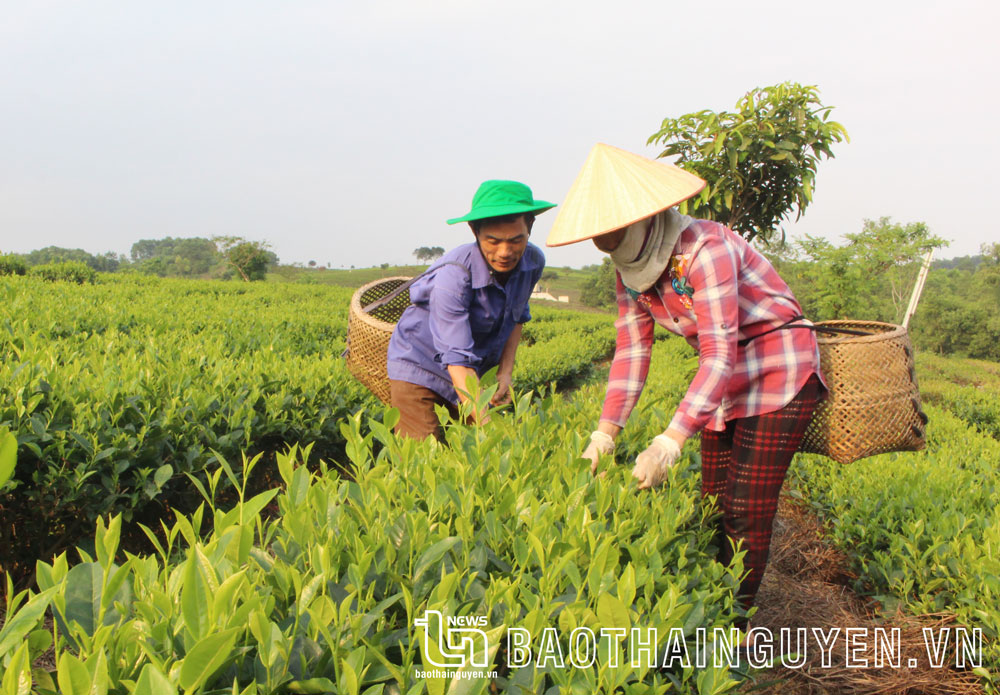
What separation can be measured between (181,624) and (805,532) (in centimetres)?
436

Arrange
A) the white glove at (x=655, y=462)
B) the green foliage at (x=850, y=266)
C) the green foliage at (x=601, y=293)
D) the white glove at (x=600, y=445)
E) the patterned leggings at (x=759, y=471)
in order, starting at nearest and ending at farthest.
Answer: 1. the white glove at (x=655, y=462)
2. the white glove at (x=600, y=445)
3. the patterned leggings at (x=759, y=471)
4. the green foliage at (x=850, y=266)
5. the green foliage at (x=601, y=293)

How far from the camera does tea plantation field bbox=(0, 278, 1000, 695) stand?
959 mm

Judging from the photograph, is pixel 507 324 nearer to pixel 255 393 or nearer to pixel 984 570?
pixel 255 393

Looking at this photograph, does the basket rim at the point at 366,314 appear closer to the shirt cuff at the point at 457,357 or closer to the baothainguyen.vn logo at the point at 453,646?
the shirt cuff at the point at 457,357

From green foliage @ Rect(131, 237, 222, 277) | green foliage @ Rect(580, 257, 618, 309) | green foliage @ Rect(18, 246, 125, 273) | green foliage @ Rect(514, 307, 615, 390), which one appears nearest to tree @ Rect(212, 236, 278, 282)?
green foliage @ Rect(131, 237, 222, 277)

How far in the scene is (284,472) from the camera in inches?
55.9

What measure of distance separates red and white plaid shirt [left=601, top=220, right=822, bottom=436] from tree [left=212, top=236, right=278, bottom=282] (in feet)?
183

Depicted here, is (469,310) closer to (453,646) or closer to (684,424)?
(684,424)

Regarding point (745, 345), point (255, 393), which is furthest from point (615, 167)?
point (255, 393)

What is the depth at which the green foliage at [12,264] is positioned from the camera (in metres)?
16.8

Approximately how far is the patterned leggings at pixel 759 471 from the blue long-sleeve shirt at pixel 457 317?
3.64 feet

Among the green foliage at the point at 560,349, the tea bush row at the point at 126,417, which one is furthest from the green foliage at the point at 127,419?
the green foliage at the point at 560,349

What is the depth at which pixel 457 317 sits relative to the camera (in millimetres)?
2619

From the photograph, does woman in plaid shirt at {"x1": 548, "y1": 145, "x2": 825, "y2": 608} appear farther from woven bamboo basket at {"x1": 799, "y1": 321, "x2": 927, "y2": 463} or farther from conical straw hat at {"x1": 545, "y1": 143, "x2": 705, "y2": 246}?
woven bamboo basket at {"x1": 799, "y1": 321, "x2": 927, "y2": 463}
